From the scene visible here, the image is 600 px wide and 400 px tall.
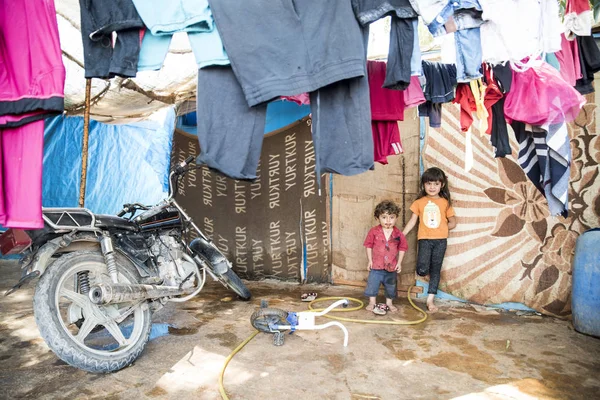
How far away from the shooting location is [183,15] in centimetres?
177

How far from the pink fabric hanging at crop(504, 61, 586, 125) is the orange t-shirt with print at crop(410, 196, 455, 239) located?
1.70 m

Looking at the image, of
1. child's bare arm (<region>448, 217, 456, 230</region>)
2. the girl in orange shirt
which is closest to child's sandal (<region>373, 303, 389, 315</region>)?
the girl in orange shirt

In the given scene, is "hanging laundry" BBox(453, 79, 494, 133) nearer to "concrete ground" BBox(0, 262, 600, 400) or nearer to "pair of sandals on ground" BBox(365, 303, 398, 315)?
"concrete ground" BBox(0, 262, 600, 400)

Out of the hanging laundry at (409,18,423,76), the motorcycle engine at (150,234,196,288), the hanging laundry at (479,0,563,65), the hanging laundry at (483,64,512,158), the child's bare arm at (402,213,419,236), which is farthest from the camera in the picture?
the child's bare arm at (402,213,419,236)

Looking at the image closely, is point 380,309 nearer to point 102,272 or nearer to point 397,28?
point 102,272

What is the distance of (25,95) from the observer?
1827mm

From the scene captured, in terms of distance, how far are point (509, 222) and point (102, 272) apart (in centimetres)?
371

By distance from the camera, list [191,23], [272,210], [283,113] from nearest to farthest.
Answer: [191,23], [283,113], [272,210]

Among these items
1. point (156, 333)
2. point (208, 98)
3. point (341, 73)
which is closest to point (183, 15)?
point (208, 98)

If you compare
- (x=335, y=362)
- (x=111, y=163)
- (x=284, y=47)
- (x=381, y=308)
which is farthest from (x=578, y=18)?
(x=111, y=163)

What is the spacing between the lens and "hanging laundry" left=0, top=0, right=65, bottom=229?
183 centimetres

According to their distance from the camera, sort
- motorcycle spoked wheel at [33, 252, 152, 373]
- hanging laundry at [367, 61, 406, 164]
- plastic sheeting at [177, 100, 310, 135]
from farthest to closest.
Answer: plastic sheeting at [177, 100, 310, 135] → hanging laundry at [367, 61, 406, 164] → motorcycle spoked wheel at [33, 252, 152, 373]

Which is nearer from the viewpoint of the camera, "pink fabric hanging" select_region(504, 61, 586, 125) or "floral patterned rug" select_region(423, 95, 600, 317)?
"pink fabric hanging" select_region(504, 61, 586, 125)

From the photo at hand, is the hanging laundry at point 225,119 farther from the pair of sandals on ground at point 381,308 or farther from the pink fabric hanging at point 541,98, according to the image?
the pair of sandals on ground at point 381,308
